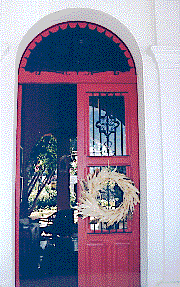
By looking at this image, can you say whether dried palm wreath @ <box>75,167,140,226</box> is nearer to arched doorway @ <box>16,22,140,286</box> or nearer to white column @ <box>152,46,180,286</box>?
arched doorway @ <box>16,22,140,286</box>

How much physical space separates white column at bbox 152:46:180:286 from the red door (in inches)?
20.6

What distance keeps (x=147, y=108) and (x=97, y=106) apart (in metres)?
0.73

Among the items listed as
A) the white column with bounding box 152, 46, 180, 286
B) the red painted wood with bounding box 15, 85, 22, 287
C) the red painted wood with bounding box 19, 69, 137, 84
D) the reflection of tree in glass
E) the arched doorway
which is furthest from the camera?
the reflection of tree in glass

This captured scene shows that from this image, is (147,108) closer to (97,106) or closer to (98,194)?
(97,106)

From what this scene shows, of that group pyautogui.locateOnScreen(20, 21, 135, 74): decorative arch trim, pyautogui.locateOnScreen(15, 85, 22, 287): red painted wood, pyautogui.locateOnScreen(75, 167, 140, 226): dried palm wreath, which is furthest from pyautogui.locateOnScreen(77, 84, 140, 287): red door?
pyautogui.locateOnScreen(15, 85, 22, 287): red painted wood

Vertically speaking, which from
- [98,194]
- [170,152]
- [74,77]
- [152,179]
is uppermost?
[74,77]

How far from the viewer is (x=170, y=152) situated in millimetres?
3350

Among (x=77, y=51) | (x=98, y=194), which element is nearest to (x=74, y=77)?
(x=77, y=51)

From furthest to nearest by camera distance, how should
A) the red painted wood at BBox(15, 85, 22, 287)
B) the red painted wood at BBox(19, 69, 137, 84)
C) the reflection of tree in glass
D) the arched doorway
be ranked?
the reflection of tree in glass, the red painted wood at BBox(19, 69, 137, 84), the arched doorway, the red painted wood at BBox(15, 85, 22, 287)

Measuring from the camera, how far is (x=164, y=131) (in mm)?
3387

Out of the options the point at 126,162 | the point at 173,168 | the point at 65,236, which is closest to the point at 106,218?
the point at 126,162

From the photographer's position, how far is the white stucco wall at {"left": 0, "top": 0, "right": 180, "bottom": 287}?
3268 mm

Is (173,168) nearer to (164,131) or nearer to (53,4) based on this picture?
(164,131)

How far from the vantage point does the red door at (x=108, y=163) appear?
3.63 m
